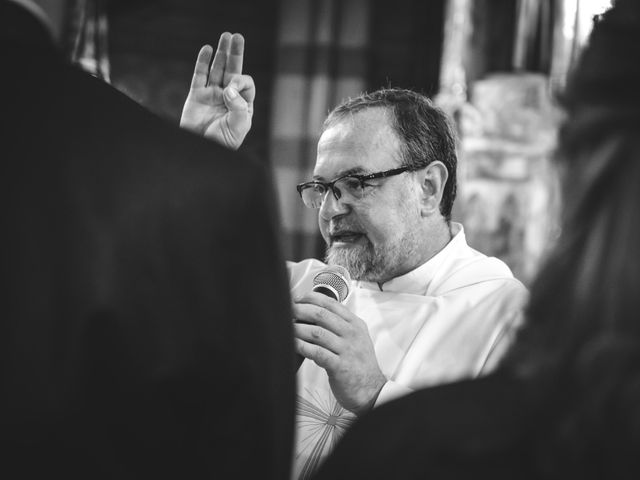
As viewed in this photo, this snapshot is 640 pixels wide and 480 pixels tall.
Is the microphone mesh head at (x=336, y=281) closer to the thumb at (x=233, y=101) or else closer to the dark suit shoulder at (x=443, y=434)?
the thumb at (x=233, y=101)

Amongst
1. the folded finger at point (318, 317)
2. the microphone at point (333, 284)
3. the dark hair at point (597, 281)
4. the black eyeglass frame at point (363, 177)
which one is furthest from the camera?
the black eyeglass frame at point (363, 177)

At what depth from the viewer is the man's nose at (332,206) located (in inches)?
83.4

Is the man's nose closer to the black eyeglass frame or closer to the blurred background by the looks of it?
the black eyeglass frame

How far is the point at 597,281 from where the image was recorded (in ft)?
1.95

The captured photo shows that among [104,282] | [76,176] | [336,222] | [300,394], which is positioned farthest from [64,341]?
[336,222]

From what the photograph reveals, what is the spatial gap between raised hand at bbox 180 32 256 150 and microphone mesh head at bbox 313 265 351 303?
1.51ft

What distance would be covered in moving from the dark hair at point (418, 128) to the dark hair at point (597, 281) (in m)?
1.52

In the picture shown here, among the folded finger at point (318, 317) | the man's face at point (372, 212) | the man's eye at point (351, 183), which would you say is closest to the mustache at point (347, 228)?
the man's face at point (372, 212)

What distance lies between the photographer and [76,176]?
75 centimetres

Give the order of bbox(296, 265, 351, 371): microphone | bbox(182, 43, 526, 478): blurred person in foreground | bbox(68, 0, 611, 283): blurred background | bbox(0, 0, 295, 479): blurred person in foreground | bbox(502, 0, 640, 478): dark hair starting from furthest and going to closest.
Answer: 1. bbox(68, 0, 611, 283): blurred background
2. bbox(182, 43, 526, 478): blurred person in foreground
3. bbox(296, 265, 351, 371): microphone
4. bbox(0, 0, 295, 479): blurred person in foreground
5. bbox(502, 0, 640, 478): dark hair

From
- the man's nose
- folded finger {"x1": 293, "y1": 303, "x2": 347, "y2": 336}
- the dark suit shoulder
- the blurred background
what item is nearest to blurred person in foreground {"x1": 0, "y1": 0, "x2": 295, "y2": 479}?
the dark suit shoulder

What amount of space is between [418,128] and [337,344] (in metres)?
0.88

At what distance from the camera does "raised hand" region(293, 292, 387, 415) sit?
1569 millimetres

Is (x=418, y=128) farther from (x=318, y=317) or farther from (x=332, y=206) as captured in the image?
(x=318, y=317)
